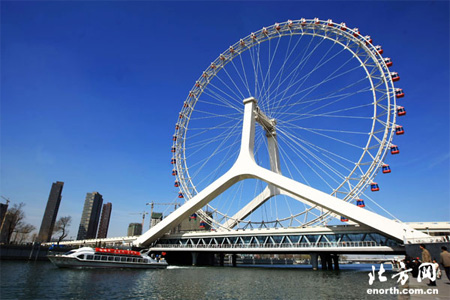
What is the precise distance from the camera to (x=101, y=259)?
3109cm

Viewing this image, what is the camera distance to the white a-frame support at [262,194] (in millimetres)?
27547

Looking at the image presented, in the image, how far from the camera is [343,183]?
32.8 metres

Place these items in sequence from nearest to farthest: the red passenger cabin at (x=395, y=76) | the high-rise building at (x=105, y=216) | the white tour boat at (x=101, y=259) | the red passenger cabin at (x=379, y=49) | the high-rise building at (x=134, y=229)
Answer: the white tour boat at (x=101, y=259) < the red passenger cabin at (x=395, y=76) < the red passenger cabin at (x=379, y=49) < the high-rise building at (x=134, y=229) < the high-rise building at (x=105, y=216)

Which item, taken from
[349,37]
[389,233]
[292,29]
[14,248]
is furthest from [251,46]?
[14,248]

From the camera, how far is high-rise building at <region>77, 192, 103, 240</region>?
14326 cm

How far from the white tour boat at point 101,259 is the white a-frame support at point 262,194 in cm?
881

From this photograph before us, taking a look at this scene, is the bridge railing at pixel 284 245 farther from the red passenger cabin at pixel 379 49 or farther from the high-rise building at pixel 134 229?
the high-rise building at pixel 134 229

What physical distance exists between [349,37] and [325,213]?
21.7 meters

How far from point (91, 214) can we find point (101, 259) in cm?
13389

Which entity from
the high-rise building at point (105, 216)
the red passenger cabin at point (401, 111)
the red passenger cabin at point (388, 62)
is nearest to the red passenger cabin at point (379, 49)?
the red passenger cabin at point (388, 62)

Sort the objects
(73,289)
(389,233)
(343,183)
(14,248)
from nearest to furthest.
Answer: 1. (73,289)
2. (389,233)
3. (343,183)
4. (14,248)

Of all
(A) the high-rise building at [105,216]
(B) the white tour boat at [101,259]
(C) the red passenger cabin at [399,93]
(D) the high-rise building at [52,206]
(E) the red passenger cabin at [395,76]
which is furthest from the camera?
(D) the high-rise building at [52,206]

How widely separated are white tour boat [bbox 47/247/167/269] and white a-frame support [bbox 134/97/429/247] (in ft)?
28.9

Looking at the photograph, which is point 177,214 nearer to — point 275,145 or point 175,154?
point 175,154
